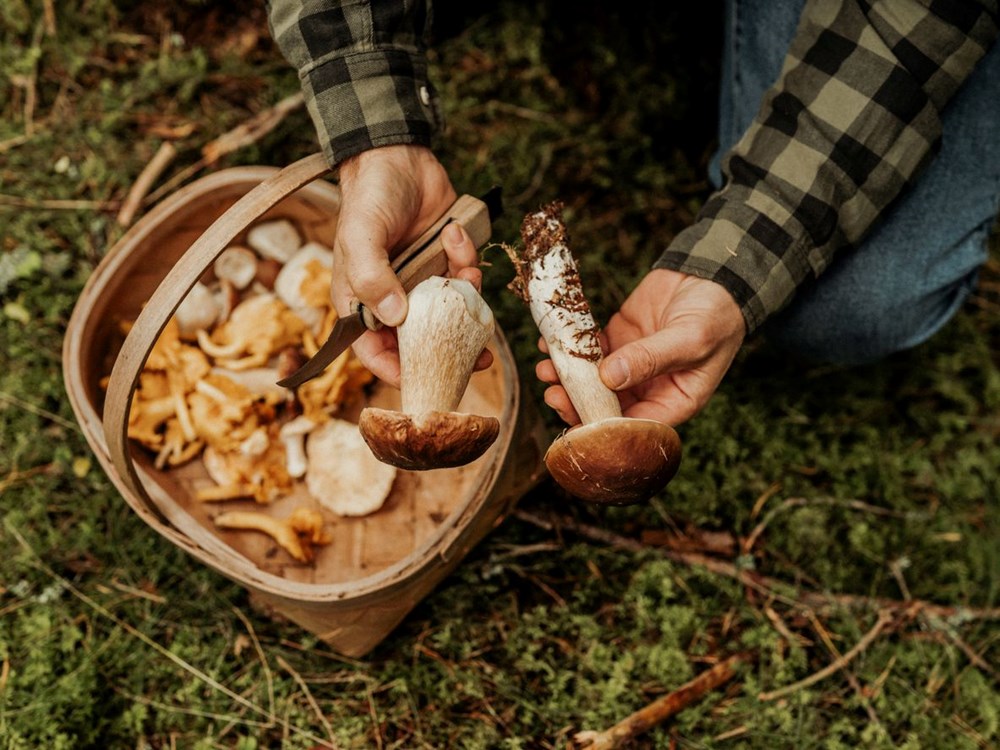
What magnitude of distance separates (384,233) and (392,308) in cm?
24

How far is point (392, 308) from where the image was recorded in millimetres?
1950

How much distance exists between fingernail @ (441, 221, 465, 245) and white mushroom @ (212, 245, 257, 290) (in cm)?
110

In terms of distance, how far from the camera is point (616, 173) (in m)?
3.39

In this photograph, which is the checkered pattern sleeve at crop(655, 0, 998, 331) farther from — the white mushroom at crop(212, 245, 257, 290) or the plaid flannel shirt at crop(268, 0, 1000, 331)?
the white mushroom at crop(212, 245, 257, 290)

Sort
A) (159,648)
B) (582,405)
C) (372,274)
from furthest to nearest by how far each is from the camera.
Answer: (159,648), (582,405), (372,274)

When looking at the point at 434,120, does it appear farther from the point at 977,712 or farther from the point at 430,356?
the point at 977,712

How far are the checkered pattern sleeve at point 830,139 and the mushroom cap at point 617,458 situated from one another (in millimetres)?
539

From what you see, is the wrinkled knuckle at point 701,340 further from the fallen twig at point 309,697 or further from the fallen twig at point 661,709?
the fallen twig at point 309,697

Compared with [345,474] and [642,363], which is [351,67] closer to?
[642,363]

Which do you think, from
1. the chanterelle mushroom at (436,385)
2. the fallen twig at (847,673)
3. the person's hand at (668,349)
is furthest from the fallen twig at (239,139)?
the fallen twig at (847,673)

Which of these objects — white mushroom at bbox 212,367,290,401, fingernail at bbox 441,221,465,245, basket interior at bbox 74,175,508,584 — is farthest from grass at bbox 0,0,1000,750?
fingernail at bbox 441,221,465,245

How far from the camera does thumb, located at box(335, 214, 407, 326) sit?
192 centimetres

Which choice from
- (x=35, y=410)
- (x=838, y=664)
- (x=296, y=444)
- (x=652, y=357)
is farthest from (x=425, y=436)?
(x=35, y=410)

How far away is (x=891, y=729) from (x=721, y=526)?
808mm
